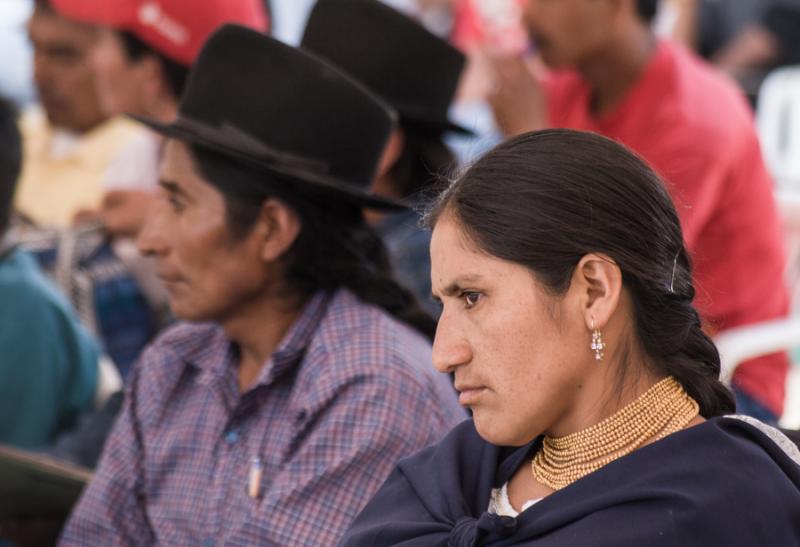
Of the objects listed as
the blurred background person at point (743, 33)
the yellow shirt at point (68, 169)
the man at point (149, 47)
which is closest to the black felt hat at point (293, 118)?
the man at point (149, 47)

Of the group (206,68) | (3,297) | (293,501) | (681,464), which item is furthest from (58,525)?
(681,464)

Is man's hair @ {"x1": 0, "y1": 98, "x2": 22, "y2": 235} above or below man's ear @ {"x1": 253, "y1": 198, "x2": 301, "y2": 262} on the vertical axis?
below

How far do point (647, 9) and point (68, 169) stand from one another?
6.72 ft

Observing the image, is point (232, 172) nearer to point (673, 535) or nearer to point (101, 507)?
point (101, 507)

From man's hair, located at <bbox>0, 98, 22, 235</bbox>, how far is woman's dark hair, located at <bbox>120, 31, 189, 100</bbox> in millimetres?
762

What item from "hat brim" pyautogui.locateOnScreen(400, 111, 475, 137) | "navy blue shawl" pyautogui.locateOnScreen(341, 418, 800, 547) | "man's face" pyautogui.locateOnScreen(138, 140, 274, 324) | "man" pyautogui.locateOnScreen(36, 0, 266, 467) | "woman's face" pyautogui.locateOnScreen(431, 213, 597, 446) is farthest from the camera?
"man" pyautogui.locateOnScreen(36, 0, 266, 467)

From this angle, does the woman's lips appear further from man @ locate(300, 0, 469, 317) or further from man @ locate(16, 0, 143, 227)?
man @ locate(16, 0, 143, 227)

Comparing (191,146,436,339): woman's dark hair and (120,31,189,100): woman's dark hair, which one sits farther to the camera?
(120,31,189,100): woman's dark hair

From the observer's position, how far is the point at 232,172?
8.63ft

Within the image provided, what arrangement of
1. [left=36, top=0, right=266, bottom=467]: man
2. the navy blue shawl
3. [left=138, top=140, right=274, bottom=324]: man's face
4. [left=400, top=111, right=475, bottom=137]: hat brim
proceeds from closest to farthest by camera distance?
1. the navy blue shawl
2. [left=138, top=140, right=274, bottom=324]: man's face
3. [left=400, top=111, right=475, bottom=137]: hat brim
4. [left=36, top=0, right=266, bottom=467]: man

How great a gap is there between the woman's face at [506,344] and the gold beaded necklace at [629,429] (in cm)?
5

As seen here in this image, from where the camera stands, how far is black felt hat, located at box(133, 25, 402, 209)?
2.63 metres

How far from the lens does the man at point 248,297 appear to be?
2.50 meters

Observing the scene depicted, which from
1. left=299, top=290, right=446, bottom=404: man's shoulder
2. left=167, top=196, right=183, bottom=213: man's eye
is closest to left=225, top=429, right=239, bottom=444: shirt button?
left=299, top=290, right=446, bottom=404: man's shoulder
